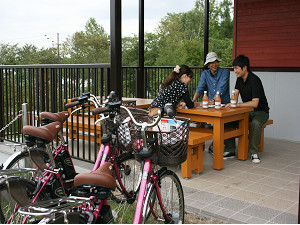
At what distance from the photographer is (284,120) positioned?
6.79 metres

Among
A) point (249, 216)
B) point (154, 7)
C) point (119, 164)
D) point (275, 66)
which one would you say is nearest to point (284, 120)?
point (275, 66)

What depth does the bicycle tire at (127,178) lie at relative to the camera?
3563 millimetres

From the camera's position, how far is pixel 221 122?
478 centimetres

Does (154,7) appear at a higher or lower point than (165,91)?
higher

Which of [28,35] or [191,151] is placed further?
[28,35]

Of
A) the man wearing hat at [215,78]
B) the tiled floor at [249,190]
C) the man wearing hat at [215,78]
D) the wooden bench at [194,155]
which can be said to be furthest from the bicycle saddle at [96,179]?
the man wearing hat at [215,78]

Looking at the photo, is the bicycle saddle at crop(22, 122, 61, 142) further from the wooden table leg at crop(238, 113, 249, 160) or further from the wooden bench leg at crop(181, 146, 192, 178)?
the wooden table leg at crop(238, 113, 249, 160)

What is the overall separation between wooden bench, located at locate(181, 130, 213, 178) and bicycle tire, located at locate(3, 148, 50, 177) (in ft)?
5.17

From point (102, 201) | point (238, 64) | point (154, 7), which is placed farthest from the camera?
point (154, 7)

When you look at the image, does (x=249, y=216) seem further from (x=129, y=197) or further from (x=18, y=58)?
(x=18, y=58)

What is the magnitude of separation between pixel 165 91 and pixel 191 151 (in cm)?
74

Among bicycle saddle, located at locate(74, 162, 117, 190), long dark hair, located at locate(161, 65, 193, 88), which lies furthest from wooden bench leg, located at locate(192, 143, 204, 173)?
bicycle saddle, located at locate(74, 162, 117, 190)

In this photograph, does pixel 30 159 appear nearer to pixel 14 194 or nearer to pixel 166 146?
pixel 14 194

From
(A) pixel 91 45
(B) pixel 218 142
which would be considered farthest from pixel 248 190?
(A) pixel 91 45
